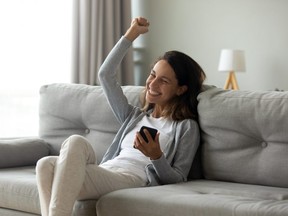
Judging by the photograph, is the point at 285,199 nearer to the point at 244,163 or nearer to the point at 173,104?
the point at 244,163

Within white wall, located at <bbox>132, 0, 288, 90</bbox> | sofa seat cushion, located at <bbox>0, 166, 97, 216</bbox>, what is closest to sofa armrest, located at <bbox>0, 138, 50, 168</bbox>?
sofa seat cushion, located at <bbox>0, 166, 97, 216</bbox>

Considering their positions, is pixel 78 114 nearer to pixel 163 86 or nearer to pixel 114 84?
pixel 114 84

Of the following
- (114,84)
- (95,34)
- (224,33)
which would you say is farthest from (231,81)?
(114,84)

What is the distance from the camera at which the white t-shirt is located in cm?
283

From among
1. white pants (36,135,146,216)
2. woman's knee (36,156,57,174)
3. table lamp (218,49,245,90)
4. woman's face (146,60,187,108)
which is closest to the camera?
white pants (36,135,146,216)

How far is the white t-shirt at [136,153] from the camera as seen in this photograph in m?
2.83

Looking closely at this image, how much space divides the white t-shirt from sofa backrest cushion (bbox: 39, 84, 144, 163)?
24 centimetres

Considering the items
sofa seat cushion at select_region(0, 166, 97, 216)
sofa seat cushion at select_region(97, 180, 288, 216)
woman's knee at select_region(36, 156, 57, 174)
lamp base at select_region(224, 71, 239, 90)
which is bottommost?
sofa seat cushion at select_region(0, 166, 97, 216)

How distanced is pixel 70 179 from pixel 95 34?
358cm

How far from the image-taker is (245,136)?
2777 mm

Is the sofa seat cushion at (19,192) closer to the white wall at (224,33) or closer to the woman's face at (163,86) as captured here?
the woman's face at (163,86)

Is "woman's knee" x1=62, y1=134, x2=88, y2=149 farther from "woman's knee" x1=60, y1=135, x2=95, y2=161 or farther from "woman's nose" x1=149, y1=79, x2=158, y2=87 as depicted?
"woman's nose" x1=149, y1=79, x2=158, y2=87

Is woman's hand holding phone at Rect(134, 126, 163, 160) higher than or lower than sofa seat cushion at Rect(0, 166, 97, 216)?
higher

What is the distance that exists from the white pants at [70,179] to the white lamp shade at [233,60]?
2874 millimetres
